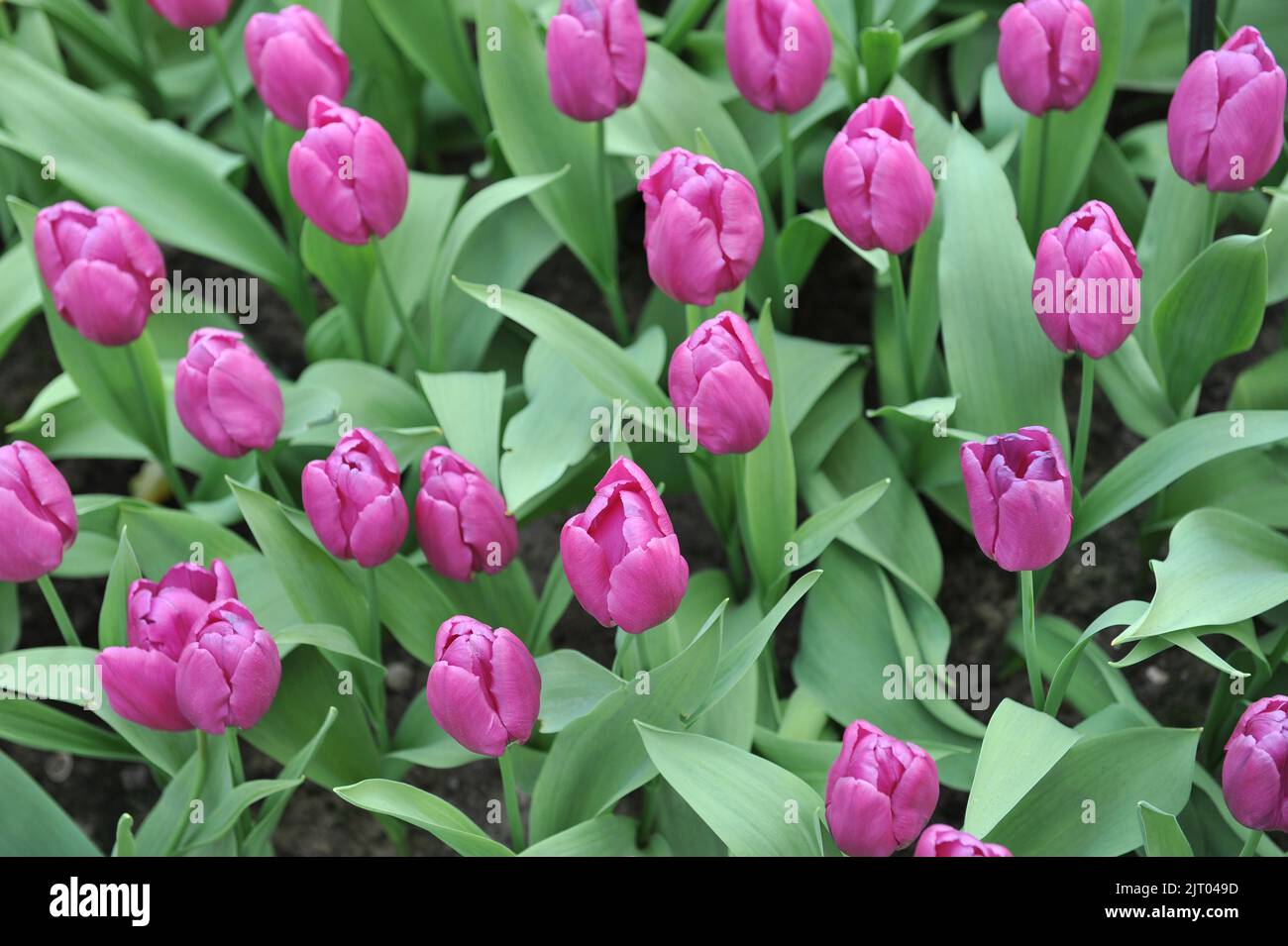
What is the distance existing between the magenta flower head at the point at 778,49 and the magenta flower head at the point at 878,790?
2.03 ft

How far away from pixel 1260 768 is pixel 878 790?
0.25 meters

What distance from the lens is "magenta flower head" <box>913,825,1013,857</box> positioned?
873 mm

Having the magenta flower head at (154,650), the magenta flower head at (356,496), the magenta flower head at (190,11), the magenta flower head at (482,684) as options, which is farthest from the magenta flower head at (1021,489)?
the magenta flower head at (190,11)

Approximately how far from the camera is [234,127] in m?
1.86

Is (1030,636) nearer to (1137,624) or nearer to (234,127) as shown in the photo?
(1137,624)

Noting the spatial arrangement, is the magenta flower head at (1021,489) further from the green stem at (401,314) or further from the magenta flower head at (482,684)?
the green stem at (401,314)

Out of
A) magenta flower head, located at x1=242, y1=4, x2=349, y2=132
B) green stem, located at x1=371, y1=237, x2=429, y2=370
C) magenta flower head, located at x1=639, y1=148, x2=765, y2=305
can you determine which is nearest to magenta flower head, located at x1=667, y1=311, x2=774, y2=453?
magenta flower head, located at x1=639, y1=148, x2=765, y2=305

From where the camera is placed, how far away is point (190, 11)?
1.45 metres

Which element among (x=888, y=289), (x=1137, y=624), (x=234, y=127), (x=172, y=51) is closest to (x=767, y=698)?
(x=1137, y=624)

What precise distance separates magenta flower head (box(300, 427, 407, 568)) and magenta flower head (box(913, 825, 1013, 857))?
49 cm

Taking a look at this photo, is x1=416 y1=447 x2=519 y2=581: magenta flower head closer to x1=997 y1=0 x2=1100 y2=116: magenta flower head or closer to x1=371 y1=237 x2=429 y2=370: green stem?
x1=371 y1=237 x2=429 y2=370: green stem

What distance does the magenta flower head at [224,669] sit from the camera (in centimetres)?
103

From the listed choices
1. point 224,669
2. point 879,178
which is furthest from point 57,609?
point 879,178

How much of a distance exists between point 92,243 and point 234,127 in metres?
0.69
